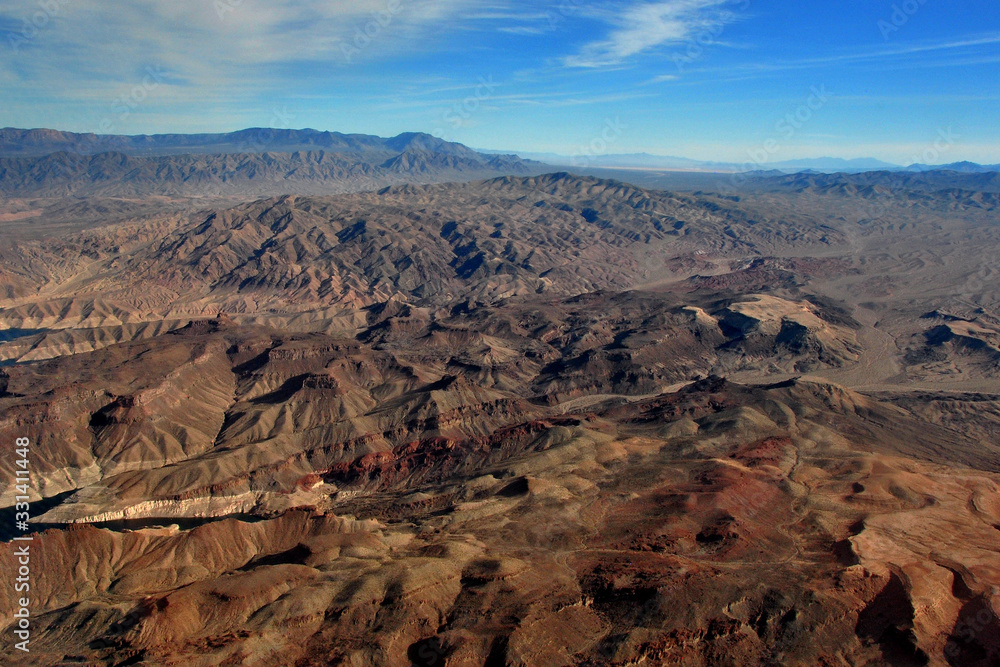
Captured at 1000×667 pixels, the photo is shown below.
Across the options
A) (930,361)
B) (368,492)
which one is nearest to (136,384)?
(368,492)

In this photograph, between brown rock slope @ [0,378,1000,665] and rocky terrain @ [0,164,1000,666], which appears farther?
rocky terrain @ [0,164,1000,666]

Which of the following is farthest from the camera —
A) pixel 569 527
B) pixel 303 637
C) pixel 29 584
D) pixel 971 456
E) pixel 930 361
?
pixel 930 361

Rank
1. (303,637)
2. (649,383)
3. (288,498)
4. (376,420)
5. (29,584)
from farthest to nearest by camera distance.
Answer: (649,383) → (376,420) → (288,498) → (29,584) → (303,637)

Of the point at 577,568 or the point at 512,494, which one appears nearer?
the point at 577,568

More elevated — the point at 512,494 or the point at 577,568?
the point at 577,568

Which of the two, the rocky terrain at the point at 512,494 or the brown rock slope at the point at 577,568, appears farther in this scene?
the rocky terrain at the point at 512,494

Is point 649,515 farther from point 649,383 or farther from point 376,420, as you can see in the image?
point 649,383

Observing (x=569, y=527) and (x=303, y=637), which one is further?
→ (x=569, y=527)

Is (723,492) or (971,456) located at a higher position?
(723,492)
